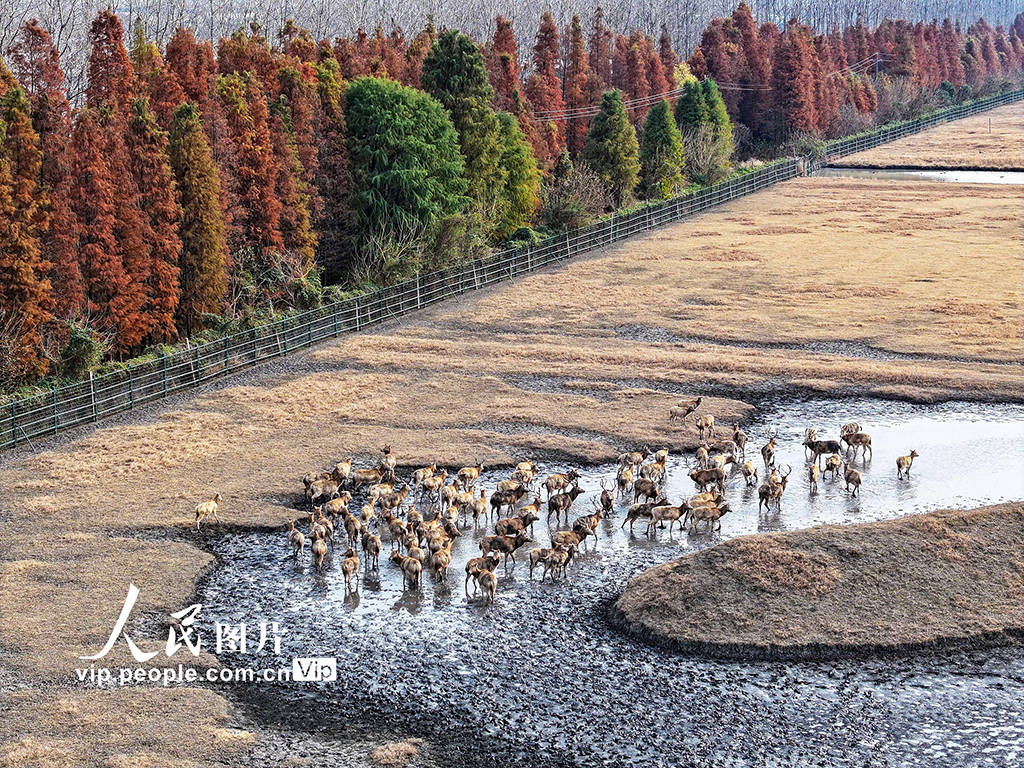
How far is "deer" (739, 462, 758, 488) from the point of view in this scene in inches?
1240

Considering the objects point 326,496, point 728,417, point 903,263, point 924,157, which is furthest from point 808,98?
point 326,496

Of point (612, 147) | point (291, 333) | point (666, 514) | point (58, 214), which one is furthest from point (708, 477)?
point (612, 147)

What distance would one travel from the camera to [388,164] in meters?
57.9

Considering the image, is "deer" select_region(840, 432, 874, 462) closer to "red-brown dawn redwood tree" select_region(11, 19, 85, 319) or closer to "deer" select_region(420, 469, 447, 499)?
"deer" select_region(420, 469, 447, 499)

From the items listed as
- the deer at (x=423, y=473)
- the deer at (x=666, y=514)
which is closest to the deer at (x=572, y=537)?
the deer at (x=666, y=514)

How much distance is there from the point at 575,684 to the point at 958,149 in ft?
339

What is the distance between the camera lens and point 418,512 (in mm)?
29344

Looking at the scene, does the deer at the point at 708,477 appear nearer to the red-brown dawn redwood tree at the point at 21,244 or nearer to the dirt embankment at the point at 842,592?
the dirt embankment at the point at 842,592

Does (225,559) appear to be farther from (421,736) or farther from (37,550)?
(421,736)

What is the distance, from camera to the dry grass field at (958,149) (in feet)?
346

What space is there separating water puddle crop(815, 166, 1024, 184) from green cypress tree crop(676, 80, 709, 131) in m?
13.5

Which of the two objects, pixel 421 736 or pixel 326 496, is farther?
pixel 326 496

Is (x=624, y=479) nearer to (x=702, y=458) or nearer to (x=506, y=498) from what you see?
(x=702, y=458)

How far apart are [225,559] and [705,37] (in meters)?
100
